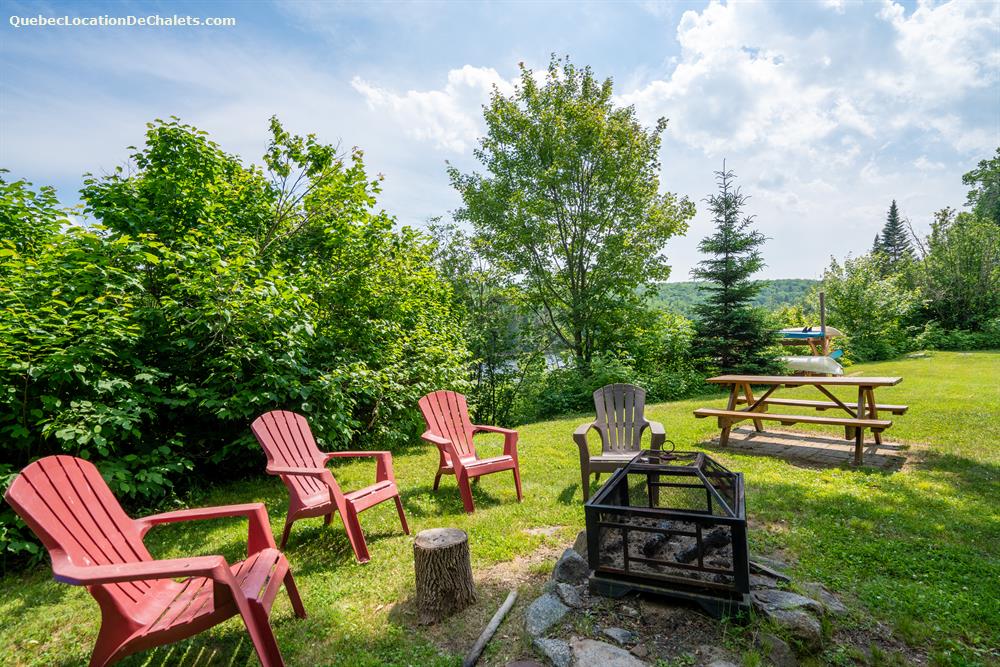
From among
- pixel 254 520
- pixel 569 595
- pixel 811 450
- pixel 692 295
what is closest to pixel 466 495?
pixel 569 595

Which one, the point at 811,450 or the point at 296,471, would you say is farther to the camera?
the point at 811,450

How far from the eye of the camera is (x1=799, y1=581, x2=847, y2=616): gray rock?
2.09 m

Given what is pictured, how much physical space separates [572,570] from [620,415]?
2.03 metres

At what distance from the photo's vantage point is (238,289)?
3906 mm

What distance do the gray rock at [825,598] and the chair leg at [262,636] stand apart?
94.0 inches

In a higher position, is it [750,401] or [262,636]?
[750,401]

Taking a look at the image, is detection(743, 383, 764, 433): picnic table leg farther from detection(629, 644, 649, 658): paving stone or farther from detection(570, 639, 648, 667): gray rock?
Answer: detection(570, 639, 648, 667): gray rock

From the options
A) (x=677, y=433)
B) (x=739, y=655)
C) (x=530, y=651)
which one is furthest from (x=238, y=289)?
(x=677, y=433)

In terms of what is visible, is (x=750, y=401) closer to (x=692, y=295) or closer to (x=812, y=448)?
(x=812, y=448)

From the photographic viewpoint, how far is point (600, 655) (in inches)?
69.5

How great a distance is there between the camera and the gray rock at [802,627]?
1.82m

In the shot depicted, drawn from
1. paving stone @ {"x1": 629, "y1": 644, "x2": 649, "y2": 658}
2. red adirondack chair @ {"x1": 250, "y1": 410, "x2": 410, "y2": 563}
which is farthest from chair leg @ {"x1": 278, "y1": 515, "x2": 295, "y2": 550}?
paving stone @ {"x1": 629, "y1": 644, "x2": 649, "y2": 658}

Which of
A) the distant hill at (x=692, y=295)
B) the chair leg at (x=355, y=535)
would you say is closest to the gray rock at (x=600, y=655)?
the chair leg at (x=355, y=535)

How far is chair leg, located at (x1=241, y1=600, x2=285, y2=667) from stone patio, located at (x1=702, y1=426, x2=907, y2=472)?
4.74 metres
